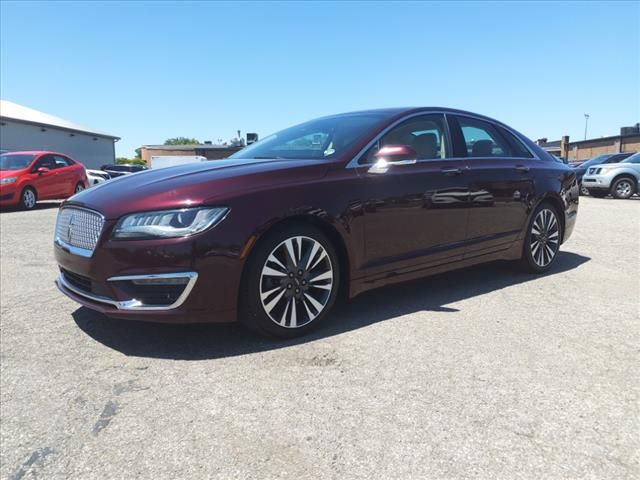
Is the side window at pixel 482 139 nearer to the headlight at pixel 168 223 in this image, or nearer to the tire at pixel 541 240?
the tire at pixel 541 240

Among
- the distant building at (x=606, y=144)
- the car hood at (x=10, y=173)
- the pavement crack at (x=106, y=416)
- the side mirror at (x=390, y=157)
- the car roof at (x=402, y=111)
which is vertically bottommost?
the pavement crack at (x=106, y=416)

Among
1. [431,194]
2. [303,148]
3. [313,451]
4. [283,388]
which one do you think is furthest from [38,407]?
[431,194]

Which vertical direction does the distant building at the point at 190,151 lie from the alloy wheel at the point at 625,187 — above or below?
above

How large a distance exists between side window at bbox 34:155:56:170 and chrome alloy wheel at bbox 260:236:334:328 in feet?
41.1

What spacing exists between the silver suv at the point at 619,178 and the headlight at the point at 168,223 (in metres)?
16.8

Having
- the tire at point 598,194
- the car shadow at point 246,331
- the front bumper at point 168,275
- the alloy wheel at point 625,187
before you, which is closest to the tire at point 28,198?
the car shadow at point 246,331

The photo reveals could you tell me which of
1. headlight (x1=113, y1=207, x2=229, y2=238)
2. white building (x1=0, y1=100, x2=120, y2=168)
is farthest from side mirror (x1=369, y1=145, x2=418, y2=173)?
white building (x1=0, y1=100, x2=120, y2=168)

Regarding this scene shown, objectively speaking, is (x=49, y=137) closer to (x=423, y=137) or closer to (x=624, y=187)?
(x=624, y=187)

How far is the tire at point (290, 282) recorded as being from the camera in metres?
2.97

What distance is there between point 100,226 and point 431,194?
239 centimetres

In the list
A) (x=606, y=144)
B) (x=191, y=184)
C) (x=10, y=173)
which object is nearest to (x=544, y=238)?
(x=191, y=184)

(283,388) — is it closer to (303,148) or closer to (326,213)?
(326,213)

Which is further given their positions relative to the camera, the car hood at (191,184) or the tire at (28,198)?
the tire at (28,198)

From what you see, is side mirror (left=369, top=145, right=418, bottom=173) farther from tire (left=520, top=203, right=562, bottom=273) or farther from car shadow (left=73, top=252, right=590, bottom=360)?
tire (left=520, top=203, right=562, bottom=273)
